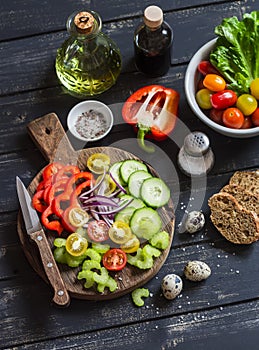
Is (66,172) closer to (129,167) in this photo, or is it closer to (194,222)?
(129,167)

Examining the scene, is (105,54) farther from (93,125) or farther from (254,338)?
(254,338)

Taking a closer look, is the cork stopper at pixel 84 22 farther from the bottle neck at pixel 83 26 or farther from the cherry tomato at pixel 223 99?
the cherry tomato at pixel 223 99

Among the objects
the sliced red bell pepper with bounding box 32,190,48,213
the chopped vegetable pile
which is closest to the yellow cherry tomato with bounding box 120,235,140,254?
the chopped vegetable pile

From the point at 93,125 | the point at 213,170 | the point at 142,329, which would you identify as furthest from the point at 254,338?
the point at 93,125

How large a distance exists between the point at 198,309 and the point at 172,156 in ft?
2.00

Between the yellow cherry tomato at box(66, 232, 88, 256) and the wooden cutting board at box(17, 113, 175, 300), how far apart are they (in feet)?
0.24

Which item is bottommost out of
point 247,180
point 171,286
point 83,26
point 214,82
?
point 171,286

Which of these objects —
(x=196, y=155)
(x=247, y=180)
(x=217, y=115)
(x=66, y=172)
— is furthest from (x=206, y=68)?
(x=66, y=172)

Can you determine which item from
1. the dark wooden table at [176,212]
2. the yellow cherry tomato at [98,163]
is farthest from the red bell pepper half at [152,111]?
the yellow cherry tomato at [98,163]

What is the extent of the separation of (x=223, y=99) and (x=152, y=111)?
0.31 meters

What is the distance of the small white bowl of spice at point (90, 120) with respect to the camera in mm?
2947

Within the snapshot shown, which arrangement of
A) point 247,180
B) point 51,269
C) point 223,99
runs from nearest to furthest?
point 51,269
point 223,99
point 247,180

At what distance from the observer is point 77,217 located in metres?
2.79

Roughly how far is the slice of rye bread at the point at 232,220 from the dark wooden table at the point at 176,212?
4 cm
